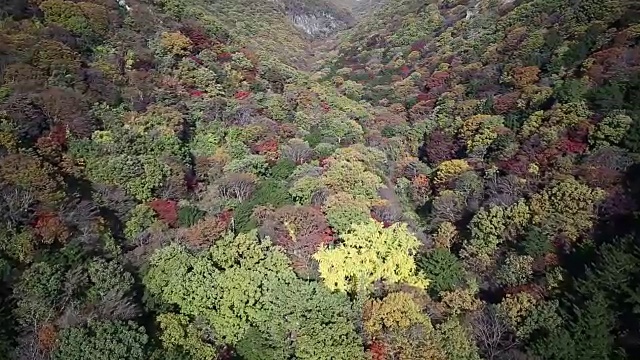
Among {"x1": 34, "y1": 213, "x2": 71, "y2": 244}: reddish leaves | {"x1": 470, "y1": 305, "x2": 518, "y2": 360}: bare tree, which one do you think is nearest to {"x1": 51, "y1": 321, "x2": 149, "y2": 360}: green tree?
{"x1": 34, "y1": 213, "x2": 71, "y2": 244}: reddish leaves

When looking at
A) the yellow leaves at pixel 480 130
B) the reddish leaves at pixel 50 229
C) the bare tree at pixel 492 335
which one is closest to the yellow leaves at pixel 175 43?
the yellow leaves at pixel 480 130

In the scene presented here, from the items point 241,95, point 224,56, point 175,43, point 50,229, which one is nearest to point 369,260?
point 50,229

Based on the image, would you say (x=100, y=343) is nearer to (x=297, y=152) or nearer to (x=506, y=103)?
(x=297, y=152)

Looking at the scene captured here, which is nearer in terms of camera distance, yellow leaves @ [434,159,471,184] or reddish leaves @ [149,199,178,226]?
reddish leaves @ [149,199,178,226]

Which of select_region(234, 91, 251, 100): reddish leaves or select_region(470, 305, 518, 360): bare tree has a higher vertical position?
select_region(470, 305, 518, 360): bare tree

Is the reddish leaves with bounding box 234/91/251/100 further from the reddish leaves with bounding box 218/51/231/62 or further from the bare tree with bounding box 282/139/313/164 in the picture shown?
the bare tree with bounding box 282/139/313/164
